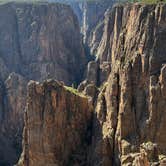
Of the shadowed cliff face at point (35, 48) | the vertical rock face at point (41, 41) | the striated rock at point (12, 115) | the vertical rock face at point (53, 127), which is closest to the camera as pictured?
the vertical rock face at point (53, 127)

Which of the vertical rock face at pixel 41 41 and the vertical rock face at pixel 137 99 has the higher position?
the vertical rock face at pixel 137 99

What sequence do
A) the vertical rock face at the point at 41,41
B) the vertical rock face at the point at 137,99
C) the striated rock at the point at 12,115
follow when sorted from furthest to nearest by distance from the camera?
1. the vertical rock face at the point at 41,41
2. the striated rock at the point at 12,115
3. the vertical rock face at the point at 137,99

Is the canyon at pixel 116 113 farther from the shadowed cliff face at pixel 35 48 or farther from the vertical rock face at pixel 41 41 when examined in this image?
the vertical rock face at pixel 41 41

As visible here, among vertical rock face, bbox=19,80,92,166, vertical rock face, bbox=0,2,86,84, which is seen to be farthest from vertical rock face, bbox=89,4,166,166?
vertical rock face, bbox=0,2,86,84

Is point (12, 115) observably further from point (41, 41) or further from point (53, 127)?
point (53, 127)

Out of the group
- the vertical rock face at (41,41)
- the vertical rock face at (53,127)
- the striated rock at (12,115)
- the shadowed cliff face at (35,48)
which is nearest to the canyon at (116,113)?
the vertical rock face at (53,127)

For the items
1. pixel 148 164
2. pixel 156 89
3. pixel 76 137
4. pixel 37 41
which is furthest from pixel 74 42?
pixel 148 164

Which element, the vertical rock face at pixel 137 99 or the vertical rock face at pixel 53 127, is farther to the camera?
the vertical rock face at pixel 53 127
